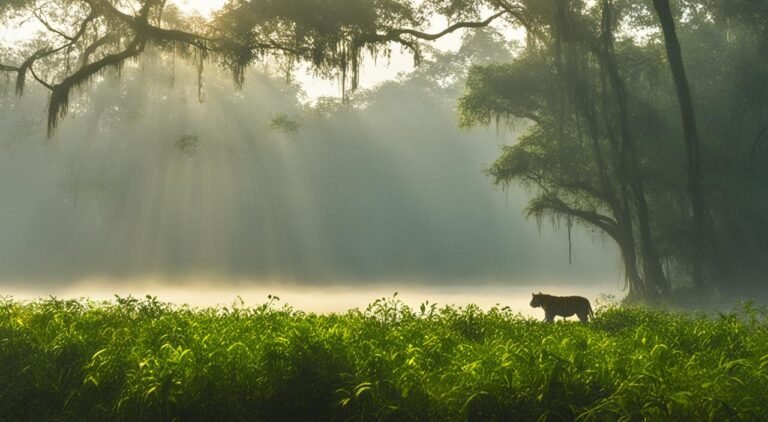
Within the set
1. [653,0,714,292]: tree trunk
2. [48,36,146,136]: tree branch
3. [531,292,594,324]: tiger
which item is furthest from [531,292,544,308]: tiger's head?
[48,36,146,136]: tree branch

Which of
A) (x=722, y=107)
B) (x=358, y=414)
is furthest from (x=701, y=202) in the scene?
(x=358, y=414)

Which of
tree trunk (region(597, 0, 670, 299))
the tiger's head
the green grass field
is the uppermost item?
tree trunk (region(597, 0, 670, 299))

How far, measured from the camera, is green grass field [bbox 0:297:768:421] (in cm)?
475

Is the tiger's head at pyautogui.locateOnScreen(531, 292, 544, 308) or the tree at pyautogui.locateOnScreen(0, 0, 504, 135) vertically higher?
the tree at pyautogui.locateOnScreen(0, 0, 504, 135)

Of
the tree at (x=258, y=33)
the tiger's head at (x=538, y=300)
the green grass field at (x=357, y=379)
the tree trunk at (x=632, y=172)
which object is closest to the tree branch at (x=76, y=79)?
the tree at (x=258, y=33)

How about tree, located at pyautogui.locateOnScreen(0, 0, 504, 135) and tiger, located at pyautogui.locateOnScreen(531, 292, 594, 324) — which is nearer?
tiger, located at pyautogui.locateOnScreen(531, 292, 594, 324)

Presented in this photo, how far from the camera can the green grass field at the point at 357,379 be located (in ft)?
15.6

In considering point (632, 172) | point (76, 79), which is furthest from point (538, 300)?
point (76, 79)

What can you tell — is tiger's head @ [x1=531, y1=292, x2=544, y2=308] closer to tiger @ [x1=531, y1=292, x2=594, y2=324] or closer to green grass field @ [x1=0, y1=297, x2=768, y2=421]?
tiger @ [x1=531, y1=292, x2=594, y2=324]

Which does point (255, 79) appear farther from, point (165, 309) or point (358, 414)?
point (358, 414)

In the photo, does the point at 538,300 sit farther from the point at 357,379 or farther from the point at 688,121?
the point at 357,379

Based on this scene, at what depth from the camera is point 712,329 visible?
Answer: 809cm

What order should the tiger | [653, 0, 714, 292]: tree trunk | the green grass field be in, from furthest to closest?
1. [653, 0, 714, 292]: tree trunk
2. the tiger
3. the green grass field

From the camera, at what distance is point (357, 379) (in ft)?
17.3
